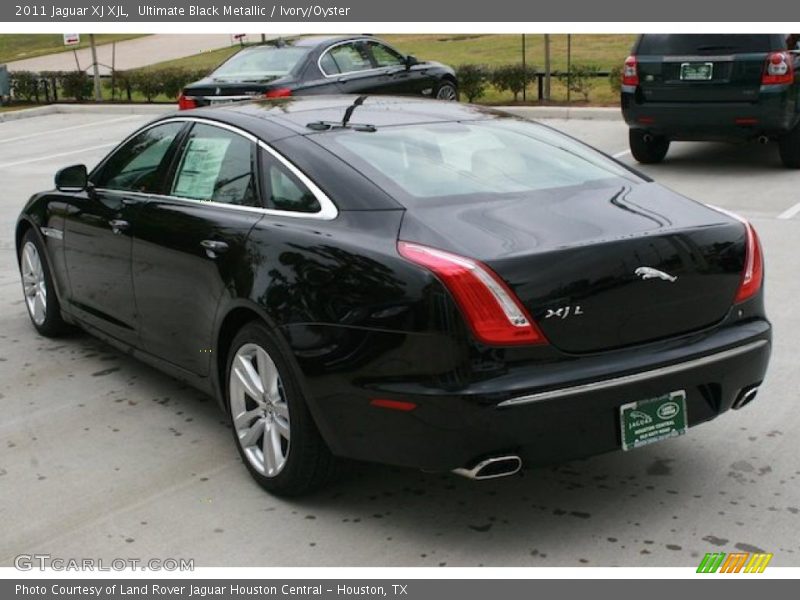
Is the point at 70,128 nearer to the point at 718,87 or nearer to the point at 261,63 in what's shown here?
the point at 261,63

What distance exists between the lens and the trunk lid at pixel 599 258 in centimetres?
375

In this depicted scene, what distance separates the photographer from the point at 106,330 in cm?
581

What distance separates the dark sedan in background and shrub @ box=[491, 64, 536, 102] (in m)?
3.58

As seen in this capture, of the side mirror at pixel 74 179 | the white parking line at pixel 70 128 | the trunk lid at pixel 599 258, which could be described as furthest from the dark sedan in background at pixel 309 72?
the trunk lid at pixel 599 258

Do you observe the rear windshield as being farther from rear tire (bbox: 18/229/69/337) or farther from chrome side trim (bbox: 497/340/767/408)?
chrome side trim (bbox: 497/340/767/408)

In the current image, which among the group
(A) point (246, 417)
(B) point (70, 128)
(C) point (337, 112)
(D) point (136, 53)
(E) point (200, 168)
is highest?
(C) point (337, 112)

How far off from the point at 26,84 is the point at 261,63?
13181 mm

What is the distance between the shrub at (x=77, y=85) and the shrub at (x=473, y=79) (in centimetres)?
925

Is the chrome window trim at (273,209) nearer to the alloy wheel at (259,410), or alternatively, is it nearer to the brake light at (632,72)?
the alloy wheel at (259,410)

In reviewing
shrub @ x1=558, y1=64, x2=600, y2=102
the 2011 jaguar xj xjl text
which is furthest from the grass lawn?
the 2011 jaguar xj xjl text

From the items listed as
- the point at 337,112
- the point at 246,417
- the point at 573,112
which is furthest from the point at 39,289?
the point at 573,112

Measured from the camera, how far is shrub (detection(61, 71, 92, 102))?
986 inches

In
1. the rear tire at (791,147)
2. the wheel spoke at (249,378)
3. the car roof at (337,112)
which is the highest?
the car roof at (337,112)

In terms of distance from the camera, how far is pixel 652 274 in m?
3.89
